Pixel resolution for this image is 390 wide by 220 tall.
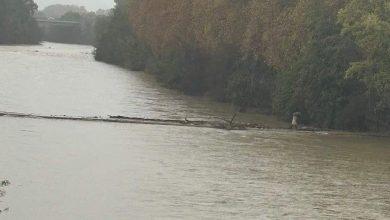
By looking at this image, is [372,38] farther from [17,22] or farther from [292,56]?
[17,22]

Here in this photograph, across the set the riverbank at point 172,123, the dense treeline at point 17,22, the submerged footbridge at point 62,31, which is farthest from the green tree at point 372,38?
the submerged footbridge at point 62,31

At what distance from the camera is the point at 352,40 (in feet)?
108

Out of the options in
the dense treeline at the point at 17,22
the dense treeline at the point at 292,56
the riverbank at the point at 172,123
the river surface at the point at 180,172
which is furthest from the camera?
the dense treeline at the point at 17,22

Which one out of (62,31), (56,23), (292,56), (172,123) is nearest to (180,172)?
(172,123)

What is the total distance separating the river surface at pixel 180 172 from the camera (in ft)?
49.1

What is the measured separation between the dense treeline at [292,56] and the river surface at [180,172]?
3.59m

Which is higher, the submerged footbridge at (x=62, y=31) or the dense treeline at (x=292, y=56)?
the submerged footbridge at (x=62, y=31)

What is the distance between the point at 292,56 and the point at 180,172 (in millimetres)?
19524

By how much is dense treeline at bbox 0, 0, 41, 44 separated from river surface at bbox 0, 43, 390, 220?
97.2 meters

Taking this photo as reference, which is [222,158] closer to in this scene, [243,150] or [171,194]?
[243,150]

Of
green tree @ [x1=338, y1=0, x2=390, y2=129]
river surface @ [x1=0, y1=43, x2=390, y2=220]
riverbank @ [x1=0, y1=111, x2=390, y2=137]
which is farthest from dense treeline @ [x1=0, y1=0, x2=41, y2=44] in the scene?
green tree @ [x1=338, y1=0, x2=390, y2=129]

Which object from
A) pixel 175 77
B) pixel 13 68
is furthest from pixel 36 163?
pixel 13 68

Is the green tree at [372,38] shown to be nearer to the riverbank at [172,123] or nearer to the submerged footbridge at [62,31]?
the riverbank at [172,123]

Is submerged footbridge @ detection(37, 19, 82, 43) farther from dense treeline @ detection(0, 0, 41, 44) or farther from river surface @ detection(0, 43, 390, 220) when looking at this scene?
river surface @ detection(0, 43, 390, 220)
